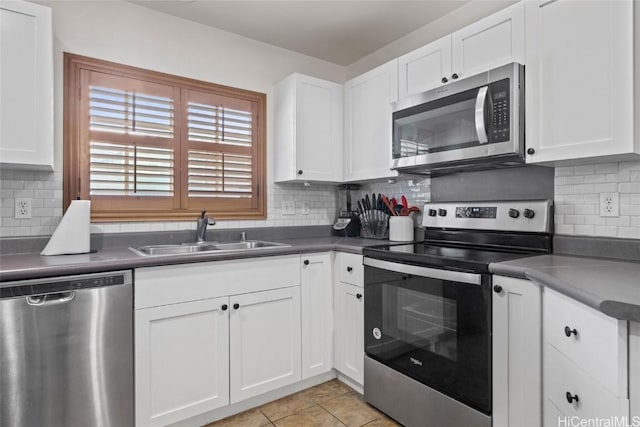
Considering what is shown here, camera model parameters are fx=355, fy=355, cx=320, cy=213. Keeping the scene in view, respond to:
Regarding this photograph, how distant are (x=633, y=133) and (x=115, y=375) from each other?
244 cm

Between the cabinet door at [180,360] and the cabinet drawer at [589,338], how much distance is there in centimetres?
153

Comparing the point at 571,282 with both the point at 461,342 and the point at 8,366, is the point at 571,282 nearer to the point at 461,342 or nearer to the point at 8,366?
the point at 461,342

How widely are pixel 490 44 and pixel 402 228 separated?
123 centimetres

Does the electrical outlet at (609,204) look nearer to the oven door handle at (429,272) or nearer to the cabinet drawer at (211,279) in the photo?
the oven door handle at (429,272)

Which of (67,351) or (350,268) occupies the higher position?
(350,268)

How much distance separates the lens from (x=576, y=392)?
1136mm

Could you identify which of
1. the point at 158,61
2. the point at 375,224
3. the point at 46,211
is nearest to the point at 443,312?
the point at 375,224

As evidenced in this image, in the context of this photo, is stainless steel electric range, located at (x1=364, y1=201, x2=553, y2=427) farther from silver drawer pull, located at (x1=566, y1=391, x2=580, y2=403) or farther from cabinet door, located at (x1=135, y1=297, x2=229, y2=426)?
cabinet door, located at (x1=135, y1=297, x2=229, y2=426)

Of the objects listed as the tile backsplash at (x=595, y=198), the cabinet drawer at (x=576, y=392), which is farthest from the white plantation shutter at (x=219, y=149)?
the cabinet drawer at (x=576, y=392)

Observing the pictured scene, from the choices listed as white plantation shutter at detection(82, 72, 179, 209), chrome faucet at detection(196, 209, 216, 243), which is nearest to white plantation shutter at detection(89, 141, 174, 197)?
white plantation shutter at detection(82, 72, 179, 209)

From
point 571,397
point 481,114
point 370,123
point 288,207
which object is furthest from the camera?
point 288,207

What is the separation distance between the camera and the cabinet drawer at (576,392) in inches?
37.6

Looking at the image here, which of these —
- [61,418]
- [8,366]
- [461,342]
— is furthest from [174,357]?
[461,342]

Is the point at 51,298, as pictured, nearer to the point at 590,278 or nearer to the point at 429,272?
the point at 429,272
